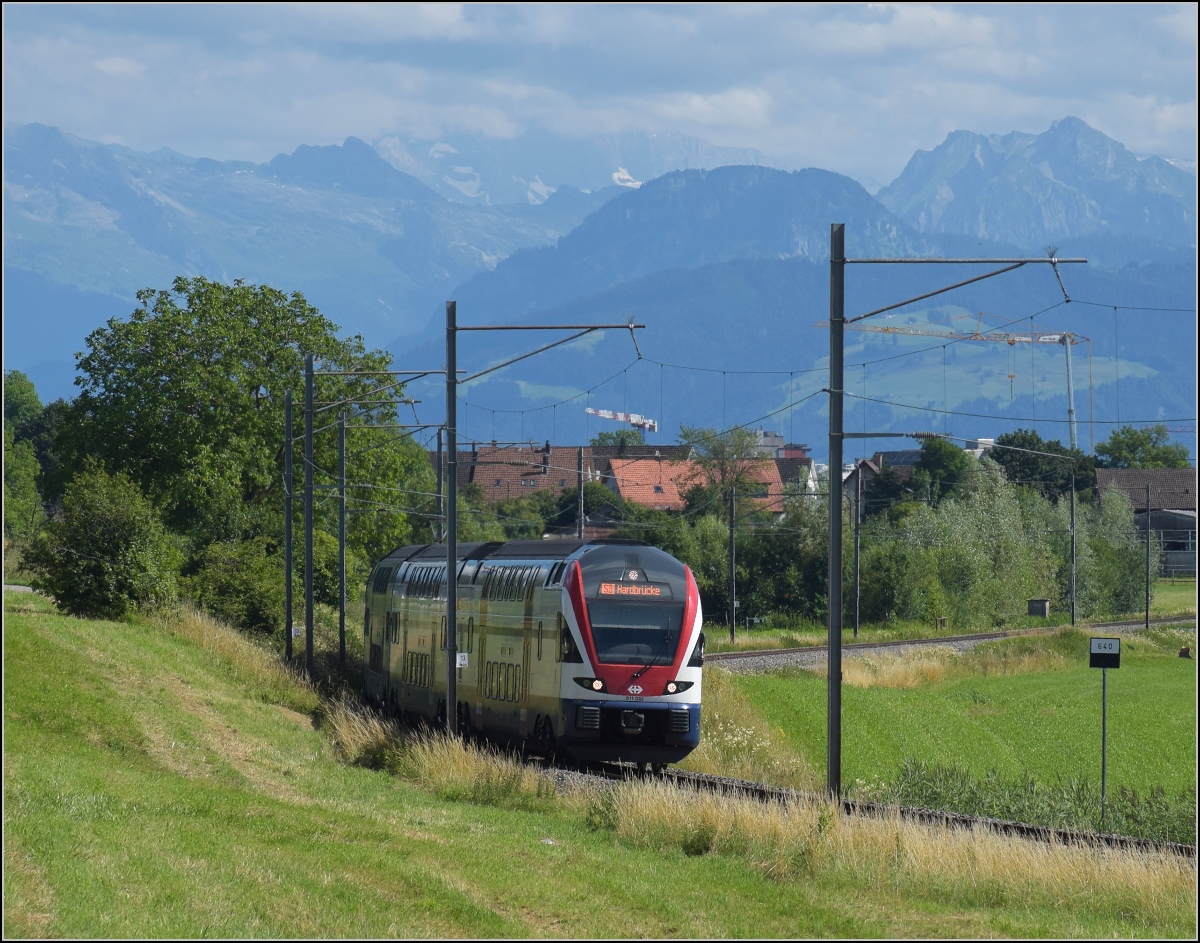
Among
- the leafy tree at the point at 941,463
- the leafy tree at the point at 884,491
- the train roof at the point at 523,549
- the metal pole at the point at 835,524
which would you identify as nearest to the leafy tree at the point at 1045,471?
the leafy tree at the point at 941,463

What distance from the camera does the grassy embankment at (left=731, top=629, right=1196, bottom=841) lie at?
24922mm

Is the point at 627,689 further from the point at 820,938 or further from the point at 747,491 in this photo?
the point at 747,491

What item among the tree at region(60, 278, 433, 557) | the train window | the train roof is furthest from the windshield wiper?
the tree at region(60, 278, 433, 557)

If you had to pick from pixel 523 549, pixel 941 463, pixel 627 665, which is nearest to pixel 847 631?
pixel 523 549

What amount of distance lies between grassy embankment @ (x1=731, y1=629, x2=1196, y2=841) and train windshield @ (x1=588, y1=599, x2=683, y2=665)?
13.2 feet

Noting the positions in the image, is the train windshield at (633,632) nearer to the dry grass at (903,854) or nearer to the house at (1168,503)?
the dry grass at (903,854)

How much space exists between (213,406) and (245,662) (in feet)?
74.2

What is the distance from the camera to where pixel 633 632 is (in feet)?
88.6

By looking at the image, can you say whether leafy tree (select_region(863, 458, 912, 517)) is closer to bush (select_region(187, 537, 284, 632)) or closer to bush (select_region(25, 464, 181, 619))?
bush (select_region(187, 537, 284, 632))

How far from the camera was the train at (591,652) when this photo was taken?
1047 inches

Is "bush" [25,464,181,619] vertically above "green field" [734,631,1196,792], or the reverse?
"bush" [25,464,181,619]

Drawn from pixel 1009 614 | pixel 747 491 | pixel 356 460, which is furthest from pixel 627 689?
pixel 747 491

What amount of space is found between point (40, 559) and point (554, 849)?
95.2 ft

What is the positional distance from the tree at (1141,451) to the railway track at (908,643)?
99273 millimetres
